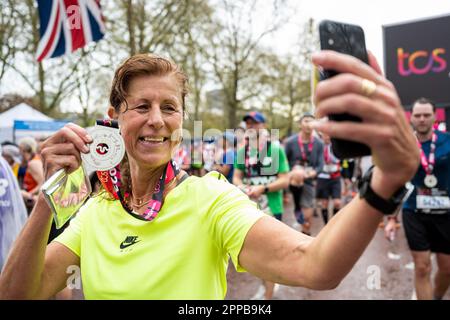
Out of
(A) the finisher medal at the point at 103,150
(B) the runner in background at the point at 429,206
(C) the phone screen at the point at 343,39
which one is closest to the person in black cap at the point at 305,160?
(B) the runner in background at the point at 429,206

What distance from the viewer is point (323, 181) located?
7137 mm

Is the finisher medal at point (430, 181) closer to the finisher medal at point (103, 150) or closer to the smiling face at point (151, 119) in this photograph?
the smiling face at point (151, 119)

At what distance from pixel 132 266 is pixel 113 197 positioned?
0.34 m

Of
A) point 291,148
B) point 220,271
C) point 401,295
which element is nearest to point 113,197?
point 220,271

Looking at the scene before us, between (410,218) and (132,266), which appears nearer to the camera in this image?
(132,266)

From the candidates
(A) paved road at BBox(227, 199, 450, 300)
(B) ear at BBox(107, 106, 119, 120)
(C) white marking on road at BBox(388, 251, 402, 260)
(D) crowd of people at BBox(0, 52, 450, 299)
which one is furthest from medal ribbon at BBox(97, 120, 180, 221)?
(C) white marking on road at BBox(388, 251, 402, 260)

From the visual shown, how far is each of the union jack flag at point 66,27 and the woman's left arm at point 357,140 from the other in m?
3.35

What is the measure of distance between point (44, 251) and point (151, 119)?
0.55 meters

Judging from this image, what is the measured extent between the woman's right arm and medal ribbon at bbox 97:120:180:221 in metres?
0.13

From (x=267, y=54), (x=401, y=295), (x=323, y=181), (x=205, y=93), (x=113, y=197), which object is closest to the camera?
(x=113, y=197)

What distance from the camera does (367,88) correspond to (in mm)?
582

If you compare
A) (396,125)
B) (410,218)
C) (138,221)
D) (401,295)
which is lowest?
(401,295)

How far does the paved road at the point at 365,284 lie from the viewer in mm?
4160
